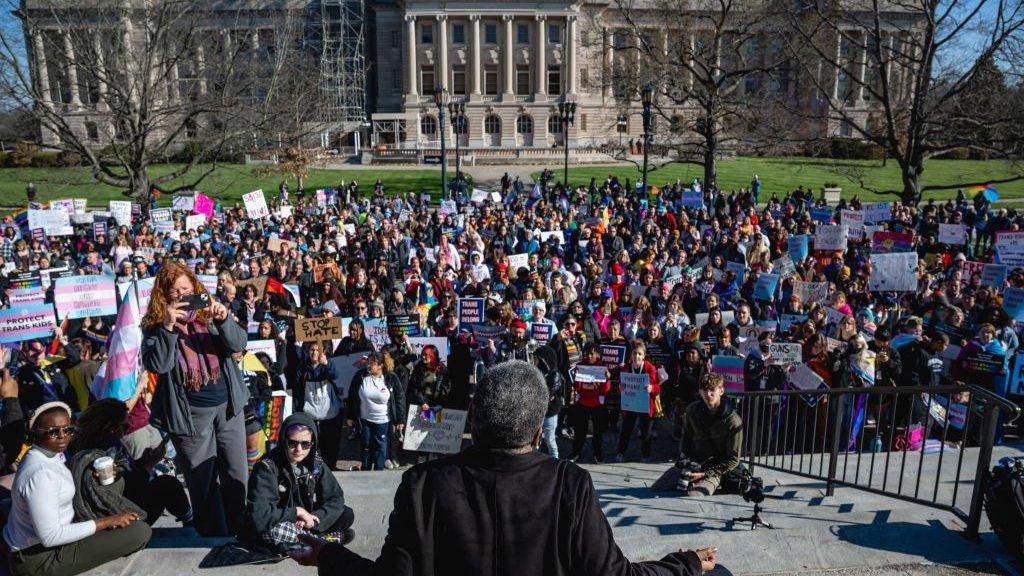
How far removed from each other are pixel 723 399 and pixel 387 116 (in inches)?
2591

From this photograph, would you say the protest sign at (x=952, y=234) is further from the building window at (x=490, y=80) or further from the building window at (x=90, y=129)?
the building window at (x=490, y=80)

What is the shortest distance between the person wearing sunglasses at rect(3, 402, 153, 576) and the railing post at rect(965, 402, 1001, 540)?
5.55 metres

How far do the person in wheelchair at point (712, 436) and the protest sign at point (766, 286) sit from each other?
22.0 feet

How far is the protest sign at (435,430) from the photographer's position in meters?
7.60

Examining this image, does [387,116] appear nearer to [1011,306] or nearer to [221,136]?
[221,136]

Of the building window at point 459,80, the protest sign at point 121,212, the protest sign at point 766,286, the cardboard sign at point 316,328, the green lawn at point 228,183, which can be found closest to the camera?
the cardboard sign at point 316,328

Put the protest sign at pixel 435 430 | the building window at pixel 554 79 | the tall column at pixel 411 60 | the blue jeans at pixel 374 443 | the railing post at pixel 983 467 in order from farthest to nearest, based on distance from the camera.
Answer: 1. the building window at pixel 554 79
2. the tall column at pixel 411 60
3. the blue jeans at pixel 374 443
4. the protest sign at pixel 435 430
5. the railing post at pixel 983 467

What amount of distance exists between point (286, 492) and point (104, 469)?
111 centimetres

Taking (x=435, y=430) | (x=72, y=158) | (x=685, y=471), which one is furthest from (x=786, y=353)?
(x=72, y=158)

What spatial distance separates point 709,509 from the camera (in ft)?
18.5

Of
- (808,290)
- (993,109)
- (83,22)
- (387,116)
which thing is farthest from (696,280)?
(387,116)

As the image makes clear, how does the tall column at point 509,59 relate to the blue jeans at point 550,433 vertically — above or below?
above

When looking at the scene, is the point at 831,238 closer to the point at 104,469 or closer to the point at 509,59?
the point at 104,469

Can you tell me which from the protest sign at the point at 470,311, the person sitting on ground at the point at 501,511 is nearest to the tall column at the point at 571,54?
the protest sign at the point at 470,311
